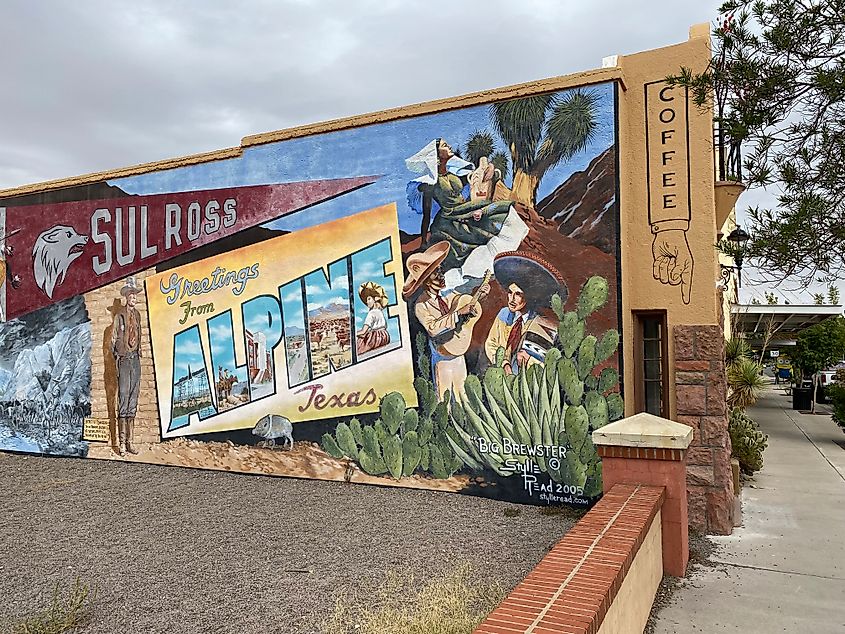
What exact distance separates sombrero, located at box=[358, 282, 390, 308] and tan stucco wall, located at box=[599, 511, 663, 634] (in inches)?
209

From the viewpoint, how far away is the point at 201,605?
560 cm

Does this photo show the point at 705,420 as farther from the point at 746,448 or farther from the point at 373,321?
the point at 373,321

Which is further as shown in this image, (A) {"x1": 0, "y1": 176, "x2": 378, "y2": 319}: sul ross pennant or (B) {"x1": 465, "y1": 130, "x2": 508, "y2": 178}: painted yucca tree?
(A) {"x1": 0, "y1": 176, "x2": 378, "y2": 319}: sul ross pennant

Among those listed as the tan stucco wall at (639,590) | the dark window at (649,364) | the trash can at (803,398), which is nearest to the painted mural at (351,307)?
the dark window at (649,364)

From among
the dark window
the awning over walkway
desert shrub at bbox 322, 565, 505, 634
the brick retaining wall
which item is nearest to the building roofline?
the dark window

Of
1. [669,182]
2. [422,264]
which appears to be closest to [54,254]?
[422,264]

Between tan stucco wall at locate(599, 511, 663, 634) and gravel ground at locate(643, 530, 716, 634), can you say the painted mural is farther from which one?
tan stucco wall at locate(599, 511, 663, 634)

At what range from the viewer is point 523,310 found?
8812 millimetres

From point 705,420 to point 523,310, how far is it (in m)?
2.58

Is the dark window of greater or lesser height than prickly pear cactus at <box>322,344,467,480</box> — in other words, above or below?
above

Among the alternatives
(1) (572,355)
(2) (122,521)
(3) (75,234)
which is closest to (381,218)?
(1) (572,355)

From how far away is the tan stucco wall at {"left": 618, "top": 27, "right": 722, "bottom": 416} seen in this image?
26.5ft

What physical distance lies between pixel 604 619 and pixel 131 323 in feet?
36.1

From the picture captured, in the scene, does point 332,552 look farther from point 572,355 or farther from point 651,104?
point 651,104
